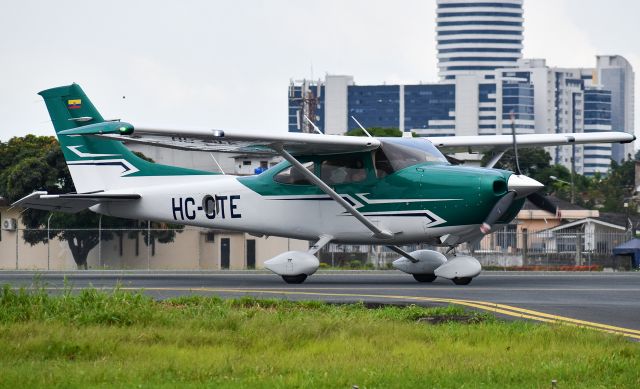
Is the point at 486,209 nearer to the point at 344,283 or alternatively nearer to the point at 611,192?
the point at 344,283

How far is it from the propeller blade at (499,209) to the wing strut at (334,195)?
2.10 m

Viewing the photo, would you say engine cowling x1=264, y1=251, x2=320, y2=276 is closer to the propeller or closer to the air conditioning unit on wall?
the propeller

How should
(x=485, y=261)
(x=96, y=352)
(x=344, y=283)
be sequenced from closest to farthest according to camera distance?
(x=96, y=352) → (x=344, y=283) → (x=485, y=261)

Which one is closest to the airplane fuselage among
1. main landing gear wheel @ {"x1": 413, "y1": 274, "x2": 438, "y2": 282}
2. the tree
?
main landing gear wheel @ {"x1": 413, "y1": 274, "x2": 438, "y2": 282}

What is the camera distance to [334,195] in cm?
2392

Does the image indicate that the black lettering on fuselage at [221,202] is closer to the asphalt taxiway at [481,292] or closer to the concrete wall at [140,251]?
the asphalt taxiway at [481,292]

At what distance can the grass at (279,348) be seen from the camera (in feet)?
35.1

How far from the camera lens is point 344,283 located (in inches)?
974

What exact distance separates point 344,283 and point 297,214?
1.70 meters

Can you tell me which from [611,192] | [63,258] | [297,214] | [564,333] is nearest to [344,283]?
[297,214]

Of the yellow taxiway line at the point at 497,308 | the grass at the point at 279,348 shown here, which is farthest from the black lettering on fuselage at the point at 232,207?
the grass at the point at 279,348

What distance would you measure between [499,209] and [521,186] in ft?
1.86

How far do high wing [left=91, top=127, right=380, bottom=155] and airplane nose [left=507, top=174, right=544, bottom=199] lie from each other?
2653mm

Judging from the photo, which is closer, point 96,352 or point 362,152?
point 96,352
